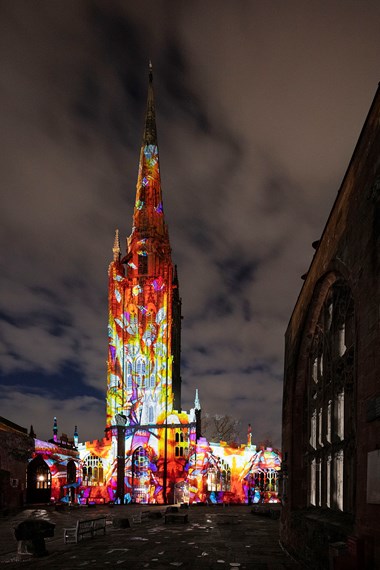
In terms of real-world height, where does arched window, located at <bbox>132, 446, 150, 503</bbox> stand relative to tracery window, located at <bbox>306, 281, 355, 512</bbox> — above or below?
below

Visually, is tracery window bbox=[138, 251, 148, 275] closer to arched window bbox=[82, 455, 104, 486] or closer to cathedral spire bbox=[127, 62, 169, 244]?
cathedral spire bbox=[127, 62, 169, 244]

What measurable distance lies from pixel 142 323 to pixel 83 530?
38.2 meters

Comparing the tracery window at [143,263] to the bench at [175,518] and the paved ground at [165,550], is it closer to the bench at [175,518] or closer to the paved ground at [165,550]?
the bench at [175,518]

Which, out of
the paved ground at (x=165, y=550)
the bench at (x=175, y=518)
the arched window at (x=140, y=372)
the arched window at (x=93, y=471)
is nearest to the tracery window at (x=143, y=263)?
the arched window at (x=140, y=372)

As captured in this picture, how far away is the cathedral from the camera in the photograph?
175 ft

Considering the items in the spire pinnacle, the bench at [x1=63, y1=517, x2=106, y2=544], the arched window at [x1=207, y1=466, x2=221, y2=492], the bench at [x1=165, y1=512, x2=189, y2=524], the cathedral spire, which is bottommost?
the arched window at [x1=207, y1=466, x2=221, y2=492]

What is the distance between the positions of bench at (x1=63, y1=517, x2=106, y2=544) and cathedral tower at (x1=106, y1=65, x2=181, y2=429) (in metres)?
31.5

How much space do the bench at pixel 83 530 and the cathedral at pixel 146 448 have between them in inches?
989

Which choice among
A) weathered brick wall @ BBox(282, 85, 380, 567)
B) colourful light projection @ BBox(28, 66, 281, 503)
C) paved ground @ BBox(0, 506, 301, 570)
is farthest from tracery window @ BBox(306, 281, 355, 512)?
colourful light projection @ BBox(28, 66, 281, 503)

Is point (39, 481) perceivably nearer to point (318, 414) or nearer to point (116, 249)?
point (116, 249)

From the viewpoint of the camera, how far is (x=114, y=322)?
200 ft

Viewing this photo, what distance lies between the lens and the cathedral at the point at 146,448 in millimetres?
53344

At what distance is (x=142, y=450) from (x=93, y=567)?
1658 inches

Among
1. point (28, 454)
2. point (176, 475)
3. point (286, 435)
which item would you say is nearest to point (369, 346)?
point (286, 435)
